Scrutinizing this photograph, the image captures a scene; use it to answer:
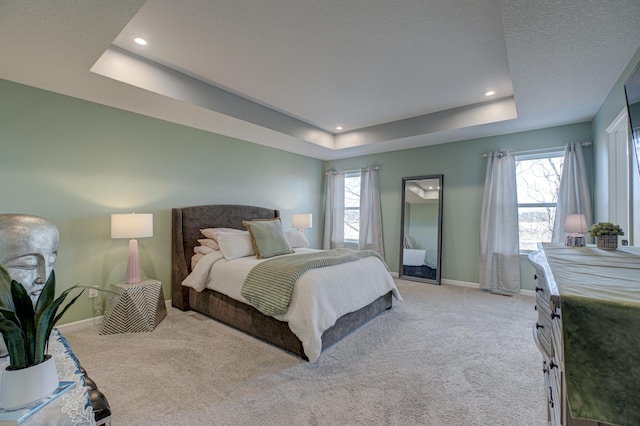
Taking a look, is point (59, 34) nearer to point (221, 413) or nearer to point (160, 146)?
point (160, 146)

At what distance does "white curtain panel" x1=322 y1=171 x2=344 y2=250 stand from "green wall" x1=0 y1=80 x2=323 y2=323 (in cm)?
234

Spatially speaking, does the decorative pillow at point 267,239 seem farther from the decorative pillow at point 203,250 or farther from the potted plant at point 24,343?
the potted plant at point 24,343

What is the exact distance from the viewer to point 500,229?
13.9ft

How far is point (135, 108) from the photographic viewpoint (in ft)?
10.7

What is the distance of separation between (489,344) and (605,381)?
2.22m

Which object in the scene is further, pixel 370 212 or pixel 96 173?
pixel 370 212

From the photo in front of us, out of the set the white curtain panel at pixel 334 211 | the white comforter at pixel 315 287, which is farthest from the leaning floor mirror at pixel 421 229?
the white comforter at pixel 315 287

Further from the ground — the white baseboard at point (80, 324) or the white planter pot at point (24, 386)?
the white planter pot at point (24, 386)

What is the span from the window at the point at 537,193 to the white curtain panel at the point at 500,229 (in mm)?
204

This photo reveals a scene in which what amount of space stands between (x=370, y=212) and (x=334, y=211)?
0.80 metres

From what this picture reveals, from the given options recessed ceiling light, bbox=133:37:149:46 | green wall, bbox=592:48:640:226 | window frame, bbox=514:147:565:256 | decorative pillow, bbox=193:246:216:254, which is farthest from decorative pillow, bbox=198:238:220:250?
window frame, bbox=514:147:565:256

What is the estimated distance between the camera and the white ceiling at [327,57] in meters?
1.87

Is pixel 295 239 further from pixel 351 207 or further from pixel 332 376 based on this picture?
pixel 332 376

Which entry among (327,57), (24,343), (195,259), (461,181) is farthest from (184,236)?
(461,181)
